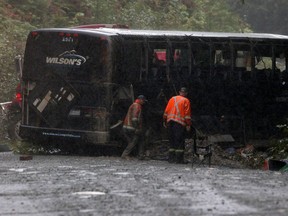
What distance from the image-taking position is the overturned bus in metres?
22.0

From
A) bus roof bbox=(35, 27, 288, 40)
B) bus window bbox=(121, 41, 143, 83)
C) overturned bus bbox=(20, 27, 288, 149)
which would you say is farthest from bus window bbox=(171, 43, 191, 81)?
bus window bbox=(121, 41, 143, 83)

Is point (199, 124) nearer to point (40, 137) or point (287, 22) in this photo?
point (40, 137)

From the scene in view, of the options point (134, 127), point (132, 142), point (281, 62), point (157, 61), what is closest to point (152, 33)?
point (157, 61)

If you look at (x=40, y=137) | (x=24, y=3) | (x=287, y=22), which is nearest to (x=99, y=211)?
(x=40, y=137)

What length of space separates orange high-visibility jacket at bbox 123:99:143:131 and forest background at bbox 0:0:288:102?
27.2ft

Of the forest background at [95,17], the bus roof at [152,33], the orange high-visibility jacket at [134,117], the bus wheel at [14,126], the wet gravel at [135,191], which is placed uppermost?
the forest background at [95,17]

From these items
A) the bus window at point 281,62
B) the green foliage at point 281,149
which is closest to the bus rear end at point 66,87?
the green foliage at point 281,149

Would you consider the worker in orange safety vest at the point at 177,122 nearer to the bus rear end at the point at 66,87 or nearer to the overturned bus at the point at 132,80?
the overturned bus at the point at 132,80

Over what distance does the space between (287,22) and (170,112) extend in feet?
130

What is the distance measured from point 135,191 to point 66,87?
8670 millimetres

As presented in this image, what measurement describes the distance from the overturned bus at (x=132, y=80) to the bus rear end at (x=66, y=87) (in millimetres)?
22

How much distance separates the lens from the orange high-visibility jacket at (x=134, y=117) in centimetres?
2180

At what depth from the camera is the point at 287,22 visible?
59750mm

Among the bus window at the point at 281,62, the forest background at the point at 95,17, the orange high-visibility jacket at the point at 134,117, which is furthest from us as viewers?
the forest background at the point at 95,17
